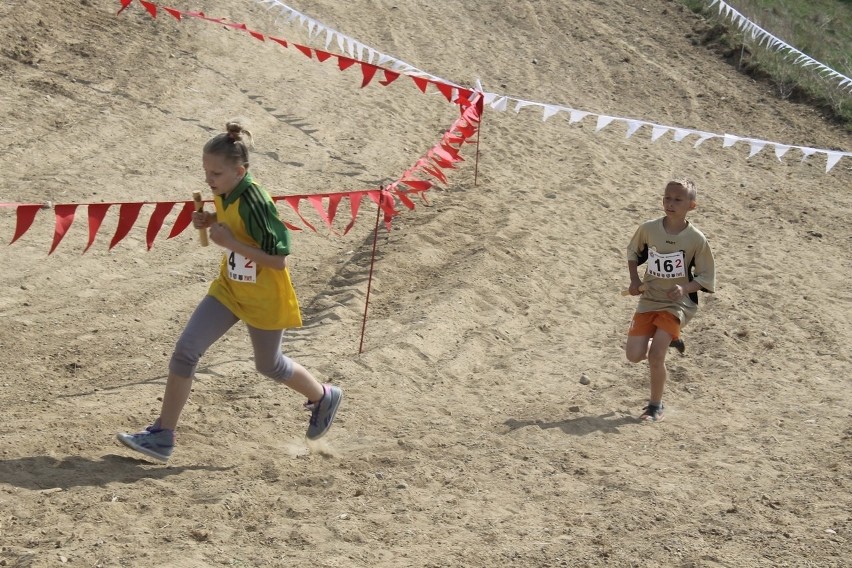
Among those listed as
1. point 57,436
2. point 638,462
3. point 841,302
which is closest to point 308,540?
point 57,436

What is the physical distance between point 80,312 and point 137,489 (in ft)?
9.91

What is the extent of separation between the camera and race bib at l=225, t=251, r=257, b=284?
5.45m

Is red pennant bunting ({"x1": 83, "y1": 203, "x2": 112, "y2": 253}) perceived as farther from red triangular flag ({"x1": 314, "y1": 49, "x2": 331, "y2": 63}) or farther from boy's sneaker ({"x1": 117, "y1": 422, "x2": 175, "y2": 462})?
red triangular flag ({"x1": 314, "y1": 49, "x2": 331, "y2": 63})

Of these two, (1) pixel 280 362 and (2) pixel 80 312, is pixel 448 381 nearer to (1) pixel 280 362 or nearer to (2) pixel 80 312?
(1) pixel 280 362

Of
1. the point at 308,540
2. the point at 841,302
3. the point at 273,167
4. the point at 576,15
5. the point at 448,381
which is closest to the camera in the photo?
the point at 308,540

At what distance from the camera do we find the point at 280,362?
5.69 metres

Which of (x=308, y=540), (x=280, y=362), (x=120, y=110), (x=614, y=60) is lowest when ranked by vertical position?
(x=308, y=540)

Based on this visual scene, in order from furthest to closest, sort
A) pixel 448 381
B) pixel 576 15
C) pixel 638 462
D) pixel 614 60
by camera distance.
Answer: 1. pixel 576 15
2. pixel 614 60
3. pixel 448 381
4. pixel 638 462

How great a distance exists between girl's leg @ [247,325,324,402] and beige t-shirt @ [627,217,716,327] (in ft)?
8.17

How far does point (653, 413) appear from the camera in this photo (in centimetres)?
711

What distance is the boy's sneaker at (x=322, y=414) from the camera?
5.98 meters

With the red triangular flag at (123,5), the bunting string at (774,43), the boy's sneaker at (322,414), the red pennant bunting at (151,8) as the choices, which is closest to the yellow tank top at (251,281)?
the boy's sneaker at (322,414)

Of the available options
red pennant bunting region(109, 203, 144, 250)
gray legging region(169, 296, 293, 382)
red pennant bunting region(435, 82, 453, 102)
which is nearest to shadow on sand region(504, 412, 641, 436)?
gray legging region(169, 296, 293, 382)

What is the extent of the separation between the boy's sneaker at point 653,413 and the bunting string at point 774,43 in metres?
11.2
